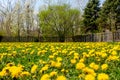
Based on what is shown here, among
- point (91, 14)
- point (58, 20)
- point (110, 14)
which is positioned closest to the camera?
point (110, 14)

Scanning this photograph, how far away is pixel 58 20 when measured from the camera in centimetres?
4922

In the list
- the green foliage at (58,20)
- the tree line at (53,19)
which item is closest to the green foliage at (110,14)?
the tree line at (53,19)

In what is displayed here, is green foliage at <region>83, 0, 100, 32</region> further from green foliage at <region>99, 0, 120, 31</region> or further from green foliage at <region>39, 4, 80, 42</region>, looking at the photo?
green foliage at <region>39, 4, 80, 42</region>

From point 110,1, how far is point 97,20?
3.64 meters

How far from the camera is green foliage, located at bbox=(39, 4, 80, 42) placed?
48969mm

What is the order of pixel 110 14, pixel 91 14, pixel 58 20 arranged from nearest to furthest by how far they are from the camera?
pixel 110 14 → pixel 91 14 → pixel 58 20

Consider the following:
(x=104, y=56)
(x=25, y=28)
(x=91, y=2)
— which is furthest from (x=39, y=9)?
(x=104, y=56)

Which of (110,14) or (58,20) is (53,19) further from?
(110,14)

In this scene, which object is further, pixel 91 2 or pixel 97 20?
pixel 91 2

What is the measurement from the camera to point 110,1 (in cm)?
3725

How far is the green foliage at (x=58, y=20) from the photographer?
49.0 meters

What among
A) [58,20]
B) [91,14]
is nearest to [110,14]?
[91,14]

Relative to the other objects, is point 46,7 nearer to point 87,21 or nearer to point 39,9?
point 39,9

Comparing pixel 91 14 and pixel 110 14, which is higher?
pixel 91 14
